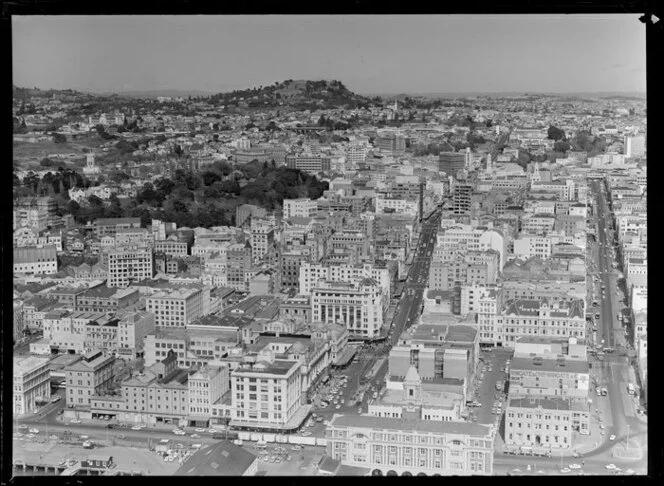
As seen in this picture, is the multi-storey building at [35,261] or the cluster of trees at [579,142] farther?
the cluster of trees at [579,142]

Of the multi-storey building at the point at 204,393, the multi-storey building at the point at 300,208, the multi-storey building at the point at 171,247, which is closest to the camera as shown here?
the multi-storey building at the point at 204,393

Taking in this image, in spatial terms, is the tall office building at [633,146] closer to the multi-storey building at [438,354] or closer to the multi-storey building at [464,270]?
the multi-storey building at [464,270]

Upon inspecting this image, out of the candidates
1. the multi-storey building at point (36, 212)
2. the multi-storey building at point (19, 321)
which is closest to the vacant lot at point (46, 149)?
the multi-storey building at point (36, 212)

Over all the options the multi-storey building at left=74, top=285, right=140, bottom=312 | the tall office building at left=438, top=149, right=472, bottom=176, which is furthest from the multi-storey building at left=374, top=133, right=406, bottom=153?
the multi-storey building at left=74, top=285, right=140, bottom=312

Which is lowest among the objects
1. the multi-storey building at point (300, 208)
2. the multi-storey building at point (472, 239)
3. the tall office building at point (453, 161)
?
the multi-storey building at point (472, 239)

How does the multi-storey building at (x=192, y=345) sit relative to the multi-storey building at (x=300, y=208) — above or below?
below

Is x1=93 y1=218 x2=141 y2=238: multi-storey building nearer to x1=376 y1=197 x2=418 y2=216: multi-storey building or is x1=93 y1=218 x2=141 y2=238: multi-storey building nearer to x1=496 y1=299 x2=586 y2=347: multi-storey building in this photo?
x1=376 y1=197 x2=418 y2=216: multi-storey building
